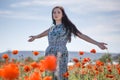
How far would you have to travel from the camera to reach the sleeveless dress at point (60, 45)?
5.71 m

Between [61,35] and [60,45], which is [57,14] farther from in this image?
[60,45]

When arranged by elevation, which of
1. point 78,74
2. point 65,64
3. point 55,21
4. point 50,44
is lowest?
point 78,74

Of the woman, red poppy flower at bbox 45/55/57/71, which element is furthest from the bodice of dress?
red poppy flower at bbox 45/55/57/71

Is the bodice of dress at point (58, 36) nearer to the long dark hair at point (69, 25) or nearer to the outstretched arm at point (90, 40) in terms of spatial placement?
the long dark hair at point (69, 25)

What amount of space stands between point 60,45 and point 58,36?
209 mm

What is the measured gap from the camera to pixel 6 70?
1.54m

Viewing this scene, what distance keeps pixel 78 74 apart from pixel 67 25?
48.1 inches

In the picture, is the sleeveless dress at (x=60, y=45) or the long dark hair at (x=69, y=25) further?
the long dark hair at (x=69, y=25)

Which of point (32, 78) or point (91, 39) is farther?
point (91, 39)

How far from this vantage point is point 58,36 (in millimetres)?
5875

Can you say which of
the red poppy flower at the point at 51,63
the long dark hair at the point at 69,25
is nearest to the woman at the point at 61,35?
the long dark hair at the point at 69,25

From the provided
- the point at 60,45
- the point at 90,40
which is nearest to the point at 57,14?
the point at 60,45

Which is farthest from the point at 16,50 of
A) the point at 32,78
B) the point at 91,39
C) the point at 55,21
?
the point at 32,78

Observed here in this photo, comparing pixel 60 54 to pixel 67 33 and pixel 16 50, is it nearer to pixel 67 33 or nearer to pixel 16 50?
pixel 67 33
